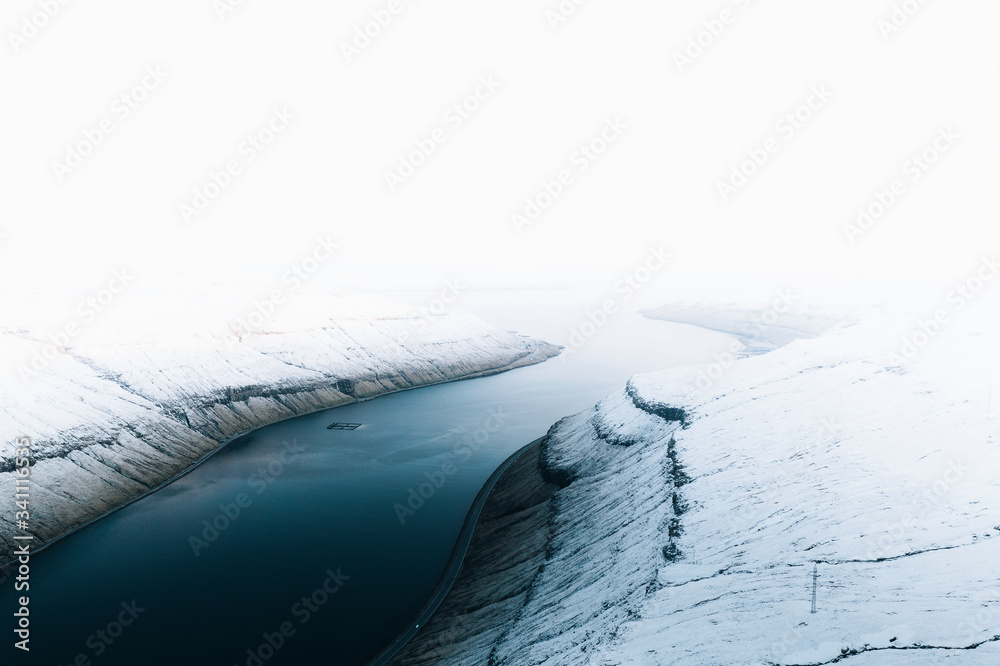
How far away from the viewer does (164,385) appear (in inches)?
2370

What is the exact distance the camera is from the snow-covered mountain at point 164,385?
4162cm

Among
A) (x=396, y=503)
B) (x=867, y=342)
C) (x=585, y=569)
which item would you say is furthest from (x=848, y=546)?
(x=867, y=342)

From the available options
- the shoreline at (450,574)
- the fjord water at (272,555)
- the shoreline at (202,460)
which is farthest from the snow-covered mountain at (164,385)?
the shoreline at (450,574)

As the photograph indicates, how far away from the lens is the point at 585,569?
2861cm

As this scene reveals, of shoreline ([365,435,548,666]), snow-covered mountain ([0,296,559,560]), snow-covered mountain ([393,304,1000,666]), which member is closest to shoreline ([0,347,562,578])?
snow-covered mountain ([0,296,559,560])

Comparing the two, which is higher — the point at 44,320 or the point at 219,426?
the point at 44,320

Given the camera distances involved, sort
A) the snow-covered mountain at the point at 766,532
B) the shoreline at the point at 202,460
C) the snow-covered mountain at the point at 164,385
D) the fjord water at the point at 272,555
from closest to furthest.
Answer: the snow-covered mountain at the point at 766,532
the fjord water at the point at 272,555
the shoreline at the point at 202,460
the snow-covered mountain at the point at 164,385

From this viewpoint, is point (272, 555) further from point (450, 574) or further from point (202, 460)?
point (202, 460)

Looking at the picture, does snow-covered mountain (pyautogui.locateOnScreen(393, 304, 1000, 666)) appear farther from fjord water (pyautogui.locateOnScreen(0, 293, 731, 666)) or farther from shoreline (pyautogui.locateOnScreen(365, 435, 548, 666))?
fjord water (pyautogui.locateOnScreen(0, 293, 731, 666))

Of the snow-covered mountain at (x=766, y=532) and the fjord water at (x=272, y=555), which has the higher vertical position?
the fjord water at (x=272, y=555)

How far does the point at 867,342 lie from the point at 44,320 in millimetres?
92936

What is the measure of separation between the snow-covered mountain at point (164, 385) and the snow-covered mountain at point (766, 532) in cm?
3104

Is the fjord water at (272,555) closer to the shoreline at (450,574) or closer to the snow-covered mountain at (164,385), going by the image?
the shoreline at (450,574)

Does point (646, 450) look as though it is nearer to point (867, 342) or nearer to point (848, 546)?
point (848, 546)
